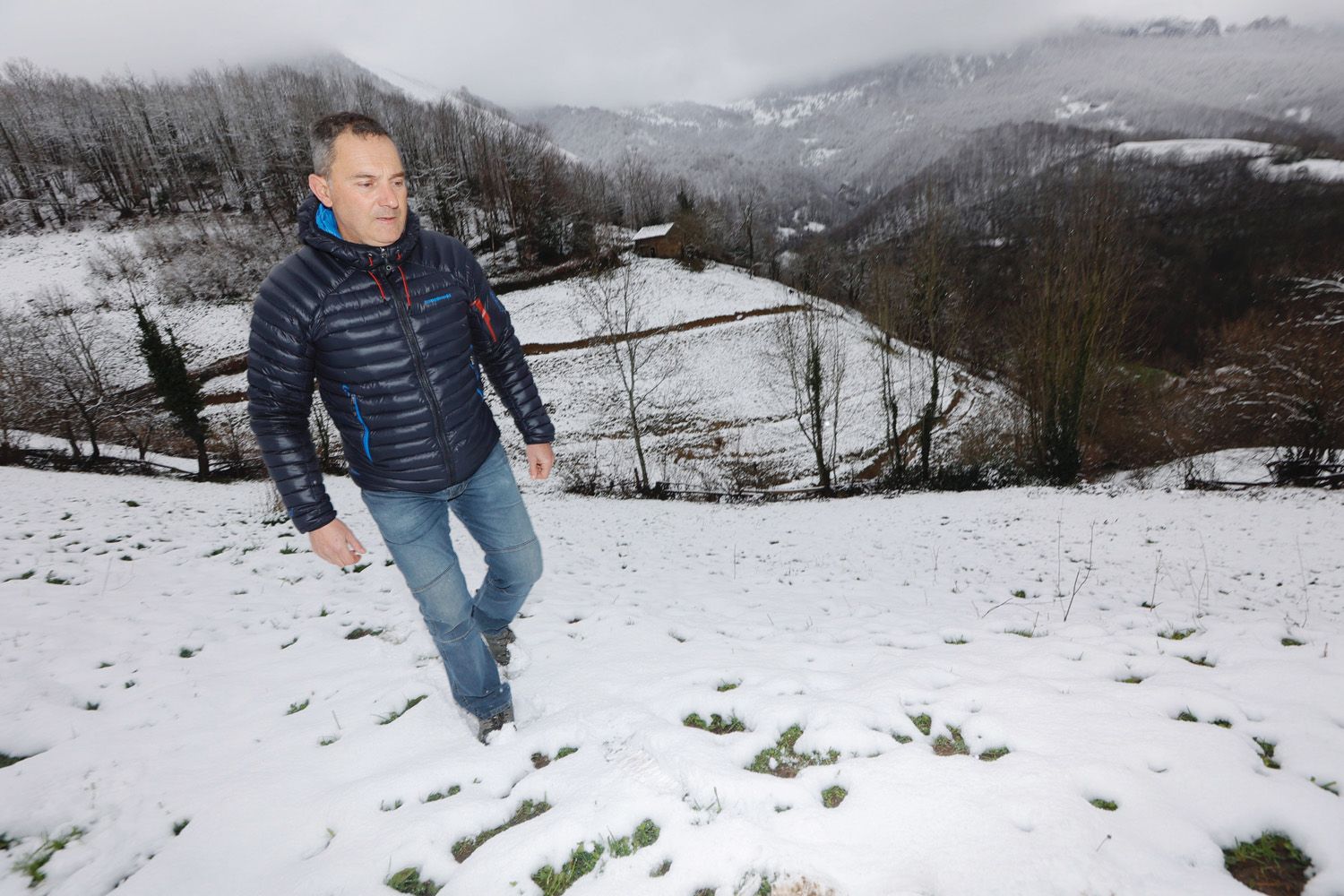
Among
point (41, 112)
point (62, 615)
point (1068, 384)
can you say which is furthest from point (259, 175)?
point (1068, 384)

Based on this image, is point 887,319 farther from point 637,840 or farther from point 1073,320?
point 637,840

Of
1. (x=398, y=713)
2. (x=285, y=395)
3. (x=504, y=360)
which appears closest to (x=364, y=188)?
(x=285, y=395)

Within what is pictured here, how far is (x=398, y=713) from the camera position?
Answer: 11.7ft

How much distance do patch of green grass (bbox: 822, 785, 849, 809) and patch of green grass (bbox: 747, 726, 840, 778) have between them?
20 centimetres

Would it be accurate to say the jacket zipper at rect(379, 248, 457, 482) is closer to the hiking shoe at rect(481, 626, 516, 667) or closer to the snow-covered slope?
the hiking shoe at rect(481, 626, 516, 667)

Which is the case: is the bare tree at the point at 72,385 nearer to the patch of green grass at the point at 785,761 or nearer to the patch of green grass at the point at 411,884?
the patch of green grass at the point at 411,884

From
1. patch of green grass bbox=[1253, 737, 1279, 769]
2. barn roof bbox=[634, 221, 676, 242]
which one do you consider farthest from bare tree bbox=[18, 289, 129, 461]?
barn roof bbox=[634, 221, 676, 242]

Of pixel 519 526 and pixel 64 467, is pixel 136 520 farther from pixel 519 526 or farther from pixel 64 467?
pixel 64 467

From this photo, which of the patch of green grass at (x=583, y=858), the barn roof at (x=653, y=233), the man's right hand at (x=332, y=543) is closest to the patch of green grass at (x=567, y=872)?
the patch of green grass at (x=583, y=858)

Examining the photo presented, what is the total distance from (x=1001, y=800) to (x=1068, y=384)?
19.9 m

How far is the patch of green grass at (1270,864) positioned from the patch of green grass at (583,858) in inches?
87.7

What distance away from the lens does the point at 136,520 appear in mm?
9430

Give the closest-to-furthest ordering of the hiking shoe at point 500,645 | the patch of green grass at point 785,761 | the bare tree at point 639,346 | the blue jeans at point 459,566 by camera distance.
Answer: the patch of green grass at point 785,761, the blue jeans at point 459,566, the hiking shoe at point 500,645, the bare tree at point 639,346

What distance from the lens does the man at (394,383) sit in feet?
8.02
